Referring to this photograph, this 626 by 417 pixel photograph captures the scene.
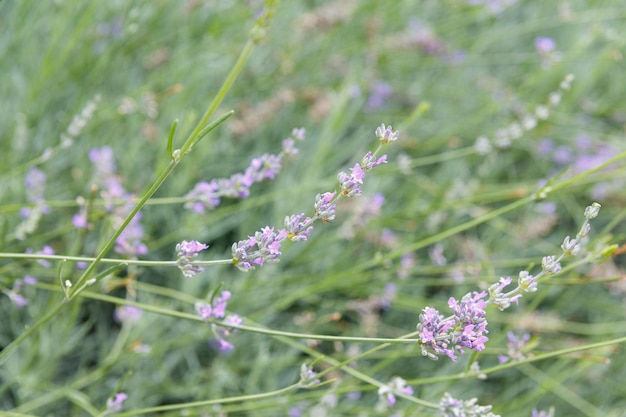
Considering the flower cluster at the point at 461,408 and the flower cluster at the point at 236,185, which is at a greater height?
the flower cluster at the point at 236,185

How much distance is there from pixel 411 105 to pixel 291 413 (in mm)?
1117

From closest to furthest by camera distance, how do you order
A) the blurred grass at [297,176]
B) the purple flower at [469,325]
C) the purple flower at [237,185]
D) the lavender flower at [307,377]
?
the purple flower at [469,325]
the lavender flower at [307,377]
the purple flower at [237,185]
the blurred grass at [297,176]

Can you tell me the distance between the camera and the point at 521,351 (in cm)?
98

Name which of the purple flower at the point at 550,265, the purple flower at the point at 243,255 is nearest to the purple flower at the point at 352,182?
the purple flower at the point at 243,255

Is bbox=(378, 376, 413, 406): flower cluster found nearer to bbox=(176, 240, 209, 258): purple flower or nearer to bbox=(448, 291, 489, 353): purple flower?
bbox=(448, 291, 489, 353): purple flower

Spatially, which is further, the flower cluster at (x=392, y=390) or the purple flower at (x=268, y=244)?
the flower cluster at (x=392, y=390)

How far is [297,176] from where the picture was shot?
2.04m

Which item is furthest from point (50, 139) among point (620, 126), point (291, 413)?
point (620, 126)

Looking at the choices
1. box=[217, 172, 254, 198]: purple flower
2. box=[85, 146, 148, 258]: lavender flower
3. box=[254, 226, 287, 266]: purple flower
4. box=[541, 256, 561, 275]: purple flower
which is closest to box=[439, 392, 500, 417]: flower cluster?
box=[541, 256, 561, 275]: purple flower

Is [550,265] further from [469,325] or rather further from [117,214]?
[117,214]

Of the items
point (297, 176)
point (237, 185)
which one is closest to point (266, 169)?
point (237, 185)

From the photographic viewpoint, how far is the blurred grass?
153 centimetres

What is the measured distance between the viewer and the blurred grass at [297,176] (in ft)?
5.02

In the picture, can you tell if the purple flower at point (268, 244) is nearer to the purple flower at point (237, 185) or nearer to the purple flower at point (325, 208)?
the purple flower at point (325, 208)
